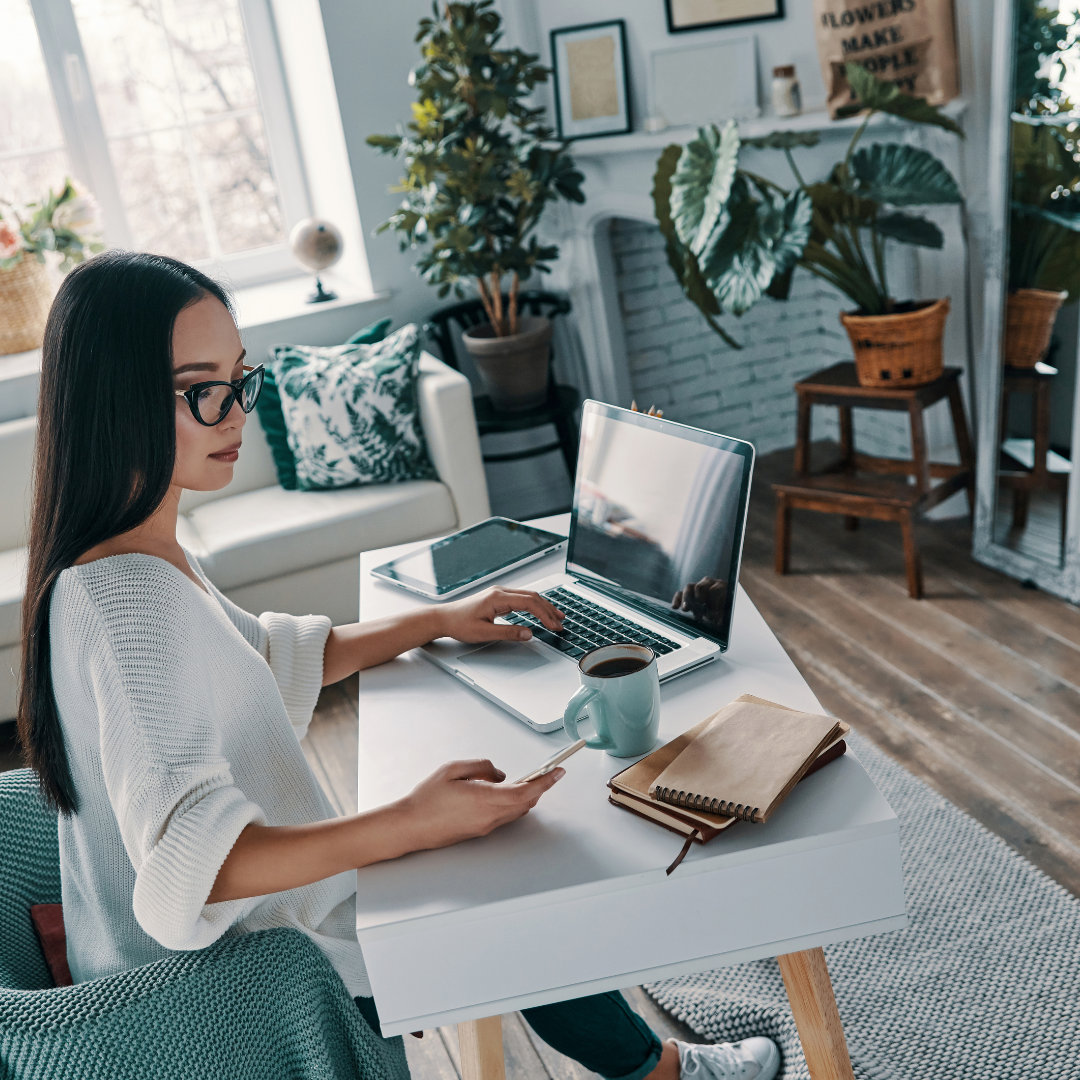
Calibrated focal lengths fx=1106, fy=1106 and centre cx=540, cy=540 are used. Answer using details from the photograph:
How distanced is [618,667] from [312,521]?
1.97 metres

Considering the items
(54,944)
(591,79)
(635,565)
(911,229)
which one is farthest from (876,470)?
(54,944)

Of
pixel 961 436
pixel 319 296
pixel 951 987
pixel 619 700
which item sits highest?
pixel 319 296

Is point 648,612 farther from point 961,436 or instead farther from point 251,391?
point 961,436

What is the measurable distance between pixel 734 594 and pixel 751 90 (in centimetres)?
252

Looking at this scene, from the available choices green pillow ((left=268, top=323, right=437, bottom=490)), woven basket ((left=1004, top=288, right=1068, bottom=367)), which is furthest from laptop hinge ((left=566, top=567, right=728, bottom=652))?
woven basket ((left=1004, top=288, right=1068, bottom=367))

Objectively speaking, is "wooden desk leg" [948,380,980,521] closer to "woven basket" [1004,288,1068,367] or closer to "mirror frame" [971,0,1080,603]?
"mirror frame" [971,0,1080,603]

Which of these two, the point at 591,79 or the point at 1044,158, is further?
the point at 591,79

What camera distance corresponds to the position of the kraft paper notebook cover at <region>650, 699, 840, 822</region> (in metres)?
0.98

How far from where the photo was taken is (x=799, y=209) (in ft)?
8.92

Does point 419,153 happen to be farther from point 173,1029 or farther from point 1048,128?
point 173,1029

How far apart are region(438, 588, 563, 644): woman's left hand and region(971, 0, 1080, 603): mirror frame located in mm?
1772

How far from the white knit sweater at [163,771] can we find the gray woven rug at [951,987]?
76 cm

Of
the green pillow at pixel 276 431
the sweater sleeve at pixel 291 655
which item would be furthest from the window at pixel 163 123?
the sweater sleeve at pixel 291 655

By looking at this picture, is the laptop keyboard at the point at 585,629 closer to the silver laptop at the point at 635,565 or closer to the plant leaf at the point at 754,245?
the silver laptop at the point at 635,565
